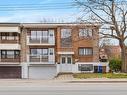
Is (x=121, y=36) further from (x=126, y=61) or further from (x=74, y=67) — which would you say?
(x=74, y=67)

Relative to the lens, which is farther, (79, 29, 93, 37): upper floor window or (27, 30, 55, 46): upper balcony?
(27, 30, 55, 46): upper balcony

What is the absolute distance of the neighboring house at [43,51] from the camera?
211 feet

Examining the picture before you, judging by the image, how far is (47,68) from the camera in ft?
217

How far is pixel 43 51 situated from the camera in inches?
2601

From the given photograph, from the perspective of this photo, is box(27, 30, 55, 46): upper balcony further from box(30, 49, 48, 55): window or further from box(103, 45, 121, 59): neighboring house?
box(103, 45, 121, 59): neighboring house

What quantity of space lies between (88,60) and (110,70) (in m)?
4.12

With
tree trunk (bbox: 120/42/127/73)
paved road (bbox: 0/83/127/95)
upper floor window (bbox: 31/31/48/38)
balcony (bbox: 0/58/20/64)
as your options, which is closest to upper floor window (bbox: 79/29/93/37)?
tree trunk (bbox: 120/42/127/73)

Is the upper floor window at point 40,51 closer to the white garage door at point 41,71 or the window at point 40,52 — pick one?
the window at point 40,52

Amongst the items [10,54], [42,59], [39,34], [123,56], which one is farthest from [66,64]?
[123,56]

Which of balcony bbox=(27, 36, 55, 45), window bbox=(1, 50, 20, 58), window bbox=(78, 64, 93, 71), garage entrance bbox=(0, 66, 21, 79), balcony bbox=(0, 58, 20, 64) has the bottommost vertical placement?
garage entrance bbox=(0, 66, 21, 79)

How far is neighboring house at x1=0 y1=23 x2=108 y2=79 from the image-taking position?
64438mm

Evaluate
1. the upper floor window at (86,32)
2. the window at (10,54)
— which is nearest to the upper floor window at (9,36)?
the window at (10,54)

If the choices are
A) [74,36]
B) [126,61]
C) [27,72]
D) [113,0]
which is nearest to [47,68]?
[27,72]

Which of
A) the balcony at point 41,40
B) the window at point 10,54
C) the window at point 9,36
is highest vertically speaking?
the window at point 9,36
